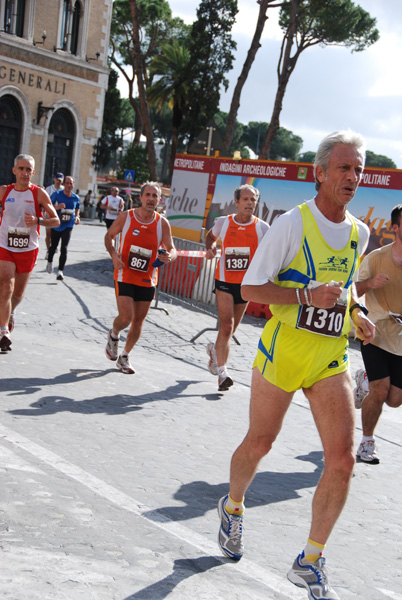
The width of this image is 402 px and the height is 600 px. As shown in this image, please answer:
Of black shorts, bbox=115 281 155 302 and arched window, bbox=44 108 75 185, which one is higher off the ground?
arched window, bbox=44 108 75 185

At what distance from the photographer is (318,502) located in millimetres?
3332

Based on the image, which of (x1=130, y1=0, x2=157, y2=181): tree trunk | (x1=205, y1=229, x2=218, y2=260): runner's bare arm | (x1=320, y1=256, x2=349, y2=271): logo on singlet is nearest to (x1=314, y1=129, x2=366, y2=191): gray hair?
(x1=320, y1=256, x2=349, y2=271): logo on singlet

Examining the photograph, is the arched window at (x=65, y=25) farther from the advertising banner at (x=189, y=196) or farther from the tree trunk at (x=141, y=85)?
the advertising banner at (x=189, y=196)

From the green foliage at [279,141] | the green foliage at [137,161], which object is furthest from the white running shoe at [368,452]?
the green foliage at [279,141]

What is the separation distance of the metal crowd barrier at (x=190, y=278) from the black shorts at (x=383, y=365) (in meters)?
7.76

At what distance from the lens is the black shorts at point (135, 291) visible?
25.3ft

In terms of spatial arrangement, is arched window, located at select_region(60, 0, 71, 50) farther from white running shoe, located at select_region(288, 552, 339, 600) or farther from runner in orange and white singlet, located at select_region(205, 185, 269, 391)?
white running shoe, located at select_region(288, 552, 339, 600)

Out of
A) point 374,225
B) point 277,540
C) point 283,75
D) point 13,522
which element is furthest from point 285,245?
point 283,75

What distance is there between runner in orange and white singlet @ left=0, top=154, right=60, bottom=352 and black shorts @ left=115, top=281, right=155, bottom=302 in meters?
1.02

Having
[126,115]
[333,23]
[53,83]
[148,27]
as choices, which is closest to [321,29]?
[333,23]

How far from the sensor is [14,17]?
3322cm

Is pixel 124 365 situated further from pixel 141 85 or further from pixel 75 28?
pixel 75 28

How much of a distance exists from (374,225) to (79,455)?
26.4 ft

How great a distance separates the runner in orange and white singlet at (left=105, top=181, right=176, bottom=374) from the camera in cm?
766
